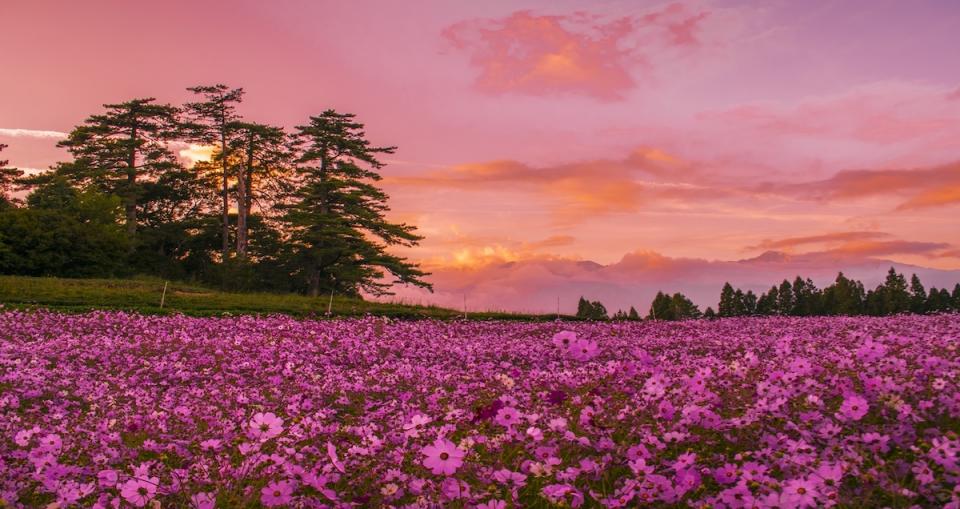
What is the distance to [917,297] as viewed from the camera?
4178 cm

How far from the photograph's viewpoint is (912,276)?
1692 inches

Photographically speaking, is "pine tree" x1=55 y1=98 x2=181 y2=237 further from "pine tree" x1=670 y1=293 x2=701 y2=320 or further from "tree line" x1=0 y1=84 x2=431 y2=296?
"pine tree" x1=670 y1=293 x2=701 y2=320

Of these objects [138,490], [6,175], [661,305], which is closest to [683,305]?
[661,305]

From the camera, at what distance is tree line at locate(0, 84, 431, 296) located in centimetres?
3947

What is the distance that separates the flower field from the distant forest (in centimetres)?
3263

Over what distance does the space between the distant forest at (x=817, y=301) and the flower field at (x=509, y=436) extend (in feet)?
107

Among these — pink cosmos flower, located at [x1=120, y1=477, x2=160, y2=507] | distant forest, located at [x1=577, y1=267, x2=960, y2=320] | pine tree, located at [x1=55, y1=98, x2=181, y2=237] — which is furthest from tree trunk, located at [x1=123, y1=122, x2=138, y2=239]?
pink cosmos flower, located at [x1=120, y1=477, x2=160, y2=507]

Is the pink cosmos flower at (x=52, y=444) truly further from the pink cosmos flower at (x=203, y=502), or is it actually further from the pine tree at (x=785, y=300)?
the pine tree at (x=785, y=300)

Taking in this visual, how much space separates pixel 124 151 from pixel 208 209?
6943 millimetres

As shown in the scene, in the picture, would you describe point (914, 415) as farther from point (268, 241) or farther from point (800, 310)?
point (268, 241)

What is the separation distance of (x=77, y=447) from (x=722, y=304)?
139 ft

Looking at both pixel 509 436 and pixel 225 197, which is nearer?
pixel 509 436

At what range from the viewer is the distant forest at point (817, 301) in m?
40.0

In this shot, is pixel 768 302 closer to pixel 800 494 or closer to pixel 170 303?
pixel 170 303
